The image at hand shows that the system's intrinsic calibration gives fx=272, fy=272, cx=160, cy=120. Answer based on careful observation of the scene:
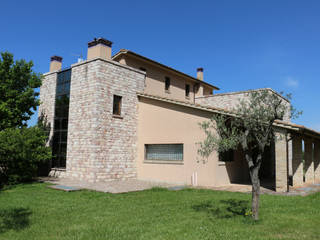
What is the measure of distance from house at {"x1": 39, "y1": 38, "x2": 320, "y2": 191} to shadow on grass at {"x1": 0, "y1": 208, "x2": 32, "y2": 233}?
6270 mm

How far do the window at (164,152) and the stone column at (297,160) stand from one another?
559 centimetres

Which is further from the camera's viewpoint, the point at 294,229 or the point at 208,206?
the point at 208,206

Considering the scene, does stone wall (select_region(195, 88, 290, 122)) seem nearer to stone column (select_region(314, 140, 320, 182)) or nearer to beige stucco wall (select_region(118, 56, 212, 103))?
beige stucco wall (select_region(118, 56, 212, 103))

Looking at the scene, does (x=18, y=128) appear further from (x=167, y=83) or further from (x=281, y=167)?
(x=281, y=167)

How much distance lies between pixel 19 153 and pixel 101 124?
4.10 meters

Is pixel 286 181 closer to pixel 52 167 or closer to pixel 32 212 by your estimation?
pixel 32 212

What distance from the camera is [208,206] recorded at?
324 inches

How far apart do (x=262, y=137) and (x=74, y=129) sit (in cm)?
1138

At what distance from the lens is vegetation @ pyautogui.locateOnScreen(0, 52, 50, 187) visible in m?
12.8

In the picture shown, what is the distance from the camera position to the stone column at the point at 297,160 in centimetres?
1341

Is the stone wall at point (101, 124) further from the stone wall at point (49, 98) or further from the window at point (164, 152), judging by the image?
the stone wall at point (49, 98)

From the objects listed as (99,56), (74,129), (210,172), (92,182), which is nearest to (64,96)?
(74,129)

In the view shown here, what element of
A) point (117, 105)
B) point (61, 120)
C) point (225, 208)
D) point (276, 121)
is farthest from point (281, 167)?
point (61, 120)

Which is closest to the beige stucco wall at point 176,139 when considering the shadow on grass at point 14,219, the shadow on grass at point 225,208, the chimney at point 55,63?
the shadow on grass at point 225,208
